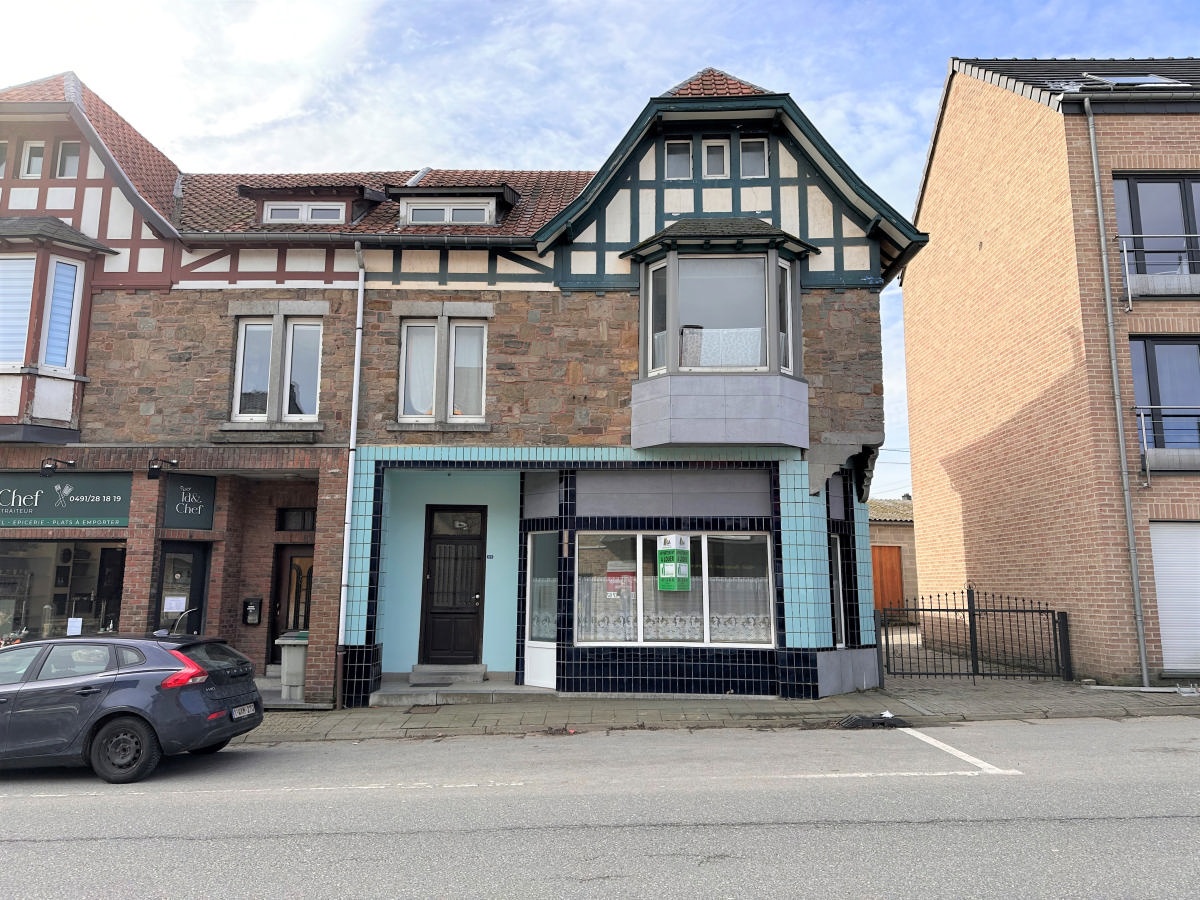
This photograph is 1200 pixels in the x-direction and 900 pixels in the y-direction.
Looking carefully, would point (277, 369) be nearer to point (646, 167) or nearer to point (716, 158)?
point (646, 167)

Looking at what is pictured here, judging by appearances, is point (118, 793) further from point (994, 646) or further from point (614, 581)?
point (994, 646)

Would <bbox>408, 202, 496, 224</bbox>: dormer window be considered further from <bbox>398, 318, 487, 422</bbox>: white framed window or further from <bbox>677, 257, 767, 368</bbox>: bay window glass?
<bbox>677, 257, 767, 368</bbox>: bay window glass

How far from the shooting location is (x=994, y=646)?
16031 millimetres

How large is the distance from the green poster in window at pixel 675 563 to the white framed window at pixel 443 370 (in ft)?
11.8

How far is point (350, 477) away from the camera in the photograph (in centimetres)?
1274

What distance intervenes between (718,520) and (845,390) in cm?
287

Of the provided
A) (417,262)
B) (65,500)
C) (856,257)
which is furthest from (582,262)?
(65,500)

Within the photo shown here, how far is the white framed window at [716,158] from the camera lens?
44.0 feet

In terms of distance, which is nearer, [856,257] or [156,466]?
[156,466]

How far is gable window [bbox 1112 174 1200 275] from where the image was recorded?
1405cm

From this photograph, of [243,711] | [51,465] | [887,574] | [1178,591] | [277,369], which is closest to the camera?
[243,711]

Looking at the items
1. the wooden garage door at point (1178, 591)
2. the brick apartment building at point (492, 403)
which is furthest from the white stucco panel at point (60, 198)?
the wooden garage door at point (1178, 591)

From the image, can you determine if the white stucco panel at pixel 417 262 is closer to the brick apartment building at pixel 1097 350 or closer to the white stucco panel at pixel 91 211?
the white stucco panel at pixel 91 211

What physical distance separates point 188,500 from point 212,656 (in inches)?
205
